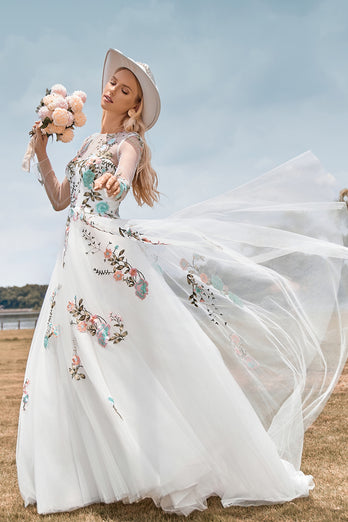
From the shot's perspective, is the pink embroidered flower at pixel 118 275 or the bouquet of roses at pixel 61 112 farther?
the bouquet of roses at pixel 61 112

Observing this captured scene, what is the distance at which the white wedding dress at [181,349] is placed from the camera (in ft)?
8.37

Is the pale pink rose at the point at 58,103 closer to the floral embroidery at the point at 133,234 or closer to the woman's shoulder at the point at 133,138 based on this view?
the woman's shoulder at the point at 133,138

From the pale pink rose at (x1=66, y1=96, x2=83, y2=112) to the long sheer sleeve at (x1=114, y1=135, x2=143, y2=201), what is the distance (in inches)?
16.5

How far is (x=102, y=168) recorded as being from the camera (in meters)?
2.92

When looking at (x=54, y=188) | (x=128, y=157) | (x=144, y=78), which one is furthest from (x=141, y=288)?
(x=144, y=78)

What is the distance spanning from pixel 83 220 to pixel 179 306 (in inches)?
28.0

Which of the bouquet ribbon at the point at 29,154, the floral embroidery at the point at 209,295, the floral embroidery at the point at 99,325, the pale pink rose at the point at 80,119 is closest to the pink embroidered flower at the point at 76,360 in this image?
the floral embroidery at the point at 99,325

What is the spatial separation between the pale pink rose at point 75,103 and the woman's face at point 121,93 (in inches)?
5.7

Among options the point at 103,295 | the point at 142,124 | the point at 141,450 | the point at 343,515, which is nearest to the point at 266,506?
the point at 343,515

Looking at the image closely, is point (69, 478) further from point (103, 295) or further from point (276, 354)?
point (276, 354)

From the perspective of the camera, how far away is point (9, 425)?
551cm

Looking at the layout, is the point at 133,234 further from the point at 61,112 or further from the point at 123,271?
the point at 61,112

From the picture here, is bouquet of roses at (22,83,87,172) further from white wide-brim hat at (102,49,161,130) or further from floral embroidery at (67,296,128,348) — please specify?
floral embroidery at (67,296,128,348)

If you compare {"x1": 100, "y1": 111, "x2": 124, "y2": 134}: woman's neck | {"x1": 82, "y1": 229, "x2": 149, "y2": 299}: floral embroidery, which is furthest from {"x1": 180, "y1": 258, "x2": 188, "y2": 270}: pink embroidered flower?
{"x1": 100, "y1": 111, "x2": 124, "y2": 134}: woman's neck
